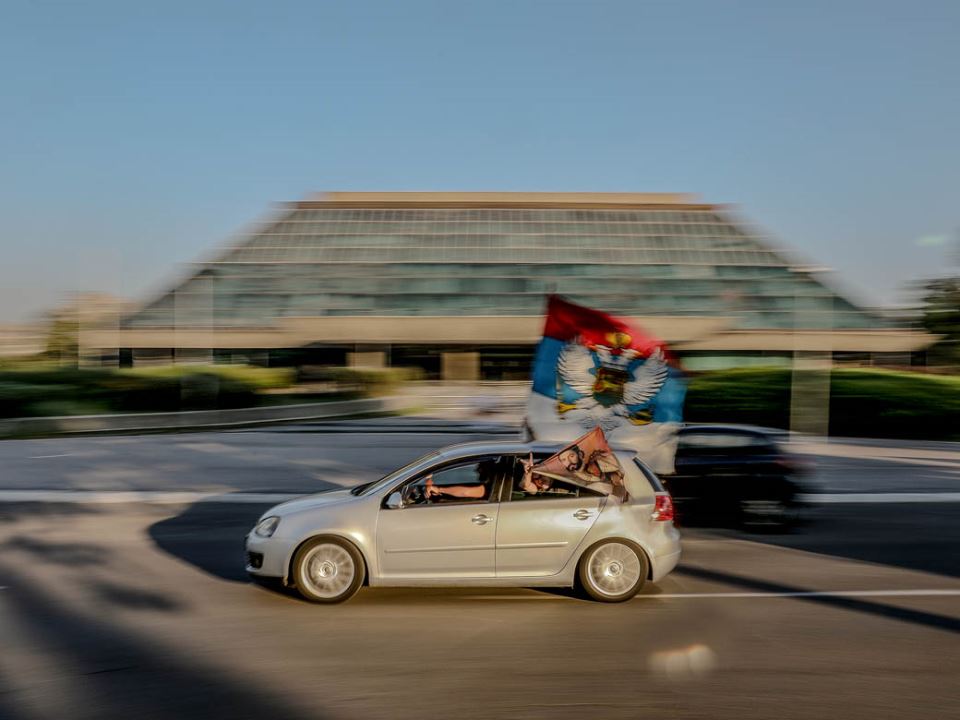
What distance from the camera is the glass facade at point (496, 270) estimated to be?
51.4 m

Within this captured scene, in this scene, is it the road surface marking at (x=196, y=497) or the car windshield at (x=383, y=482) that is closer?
the car windshield at (x=383, y=482)

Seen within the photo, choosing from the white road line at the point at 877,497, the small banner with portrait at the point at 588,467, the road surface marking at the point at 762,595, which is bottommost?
the white road line at the point at 877,497

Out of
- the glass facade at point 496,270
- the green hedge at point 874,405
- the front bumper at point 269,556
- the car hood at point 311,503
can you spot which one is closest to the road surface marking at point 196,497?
the car hood at point 311,503

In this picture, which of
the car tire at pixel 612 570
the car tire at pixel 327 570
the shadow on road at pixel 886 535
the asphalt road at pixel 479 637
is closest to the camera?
the asphalt road at pixel 479 637

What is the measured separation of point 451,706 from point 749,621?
9.94 feet

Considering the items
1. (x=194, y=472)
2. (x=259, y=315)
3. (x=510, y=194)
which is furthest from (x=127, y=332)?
(x=194, y=472)

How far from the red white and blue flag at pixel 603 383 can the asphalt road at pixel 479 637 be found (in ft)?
5.28

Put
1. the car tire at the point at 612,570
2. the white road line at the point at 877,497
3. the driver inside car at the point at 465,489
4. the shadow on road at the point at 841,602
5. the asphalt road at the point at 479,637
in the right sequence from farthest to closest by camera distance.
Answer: the white road line at the point at 877,497, the driver inside car at the point at 465,489, the car tire at the point at 612,570, the shadow on road at the point at 841,602, the asphalt road at the point at 479,637

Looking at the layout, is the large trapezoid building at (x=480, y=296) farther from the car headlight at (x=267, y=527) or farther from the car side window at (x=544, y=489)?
the car headlight at (x=267, y=527)

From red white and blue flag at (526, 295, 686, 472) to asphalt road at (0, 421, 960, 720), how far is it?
1.61 meters

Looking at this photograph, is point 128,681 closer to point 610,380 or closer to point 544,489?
point 544,489

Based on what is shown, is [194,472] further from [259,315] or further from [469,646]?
[259,315]

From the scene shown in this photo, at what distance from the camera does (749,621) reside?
7.06 m

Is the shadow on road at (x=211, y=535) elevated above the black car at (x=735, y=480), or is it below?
below
